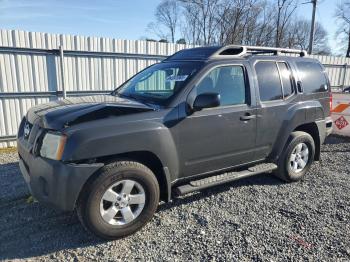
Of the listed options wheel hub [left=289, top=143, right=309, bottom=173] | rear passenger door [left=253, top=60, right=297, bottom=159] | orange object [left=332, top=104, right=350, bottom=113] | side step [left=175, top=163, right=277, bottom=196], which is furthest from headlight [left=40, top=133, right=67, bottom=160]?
orange object [left=332, top=104, right=350, bottom=113]

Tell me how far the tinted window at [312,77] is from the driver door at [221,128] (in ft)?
4.63

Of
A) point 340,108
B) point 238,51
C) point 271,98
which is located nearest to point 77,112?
point 238,51

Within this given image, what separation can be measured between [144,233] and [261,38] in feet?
91.9

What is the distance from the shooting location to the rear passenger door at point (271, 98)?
13.7ft

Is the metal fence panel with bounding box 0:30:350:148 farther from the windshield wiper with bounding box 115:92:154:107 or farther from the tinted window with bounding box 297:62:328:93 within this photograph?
the tinted window with bounding box 297:62:328:93

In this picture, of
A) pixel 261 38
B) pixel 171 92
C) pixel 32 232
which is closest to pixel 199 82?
pixel 171 92

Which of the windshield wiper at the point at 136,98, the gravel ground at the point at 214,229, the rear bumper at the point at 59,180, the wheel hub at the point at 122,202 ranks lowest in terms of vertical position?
the gravel ground at the point at 214,229

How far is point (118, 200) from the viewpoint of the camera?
10.3 ft

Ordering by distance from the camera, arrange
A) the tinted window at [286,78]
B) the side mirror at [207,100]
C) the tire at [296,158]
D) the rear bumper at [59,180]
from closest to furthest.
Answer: the rear bumper at [59,180], the side mirror at [207,100], the tinted window at [286,78], the tire at [296,158]

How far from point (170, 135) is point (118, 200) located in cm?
92

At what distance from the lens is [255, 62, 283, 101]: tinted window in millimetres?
4221

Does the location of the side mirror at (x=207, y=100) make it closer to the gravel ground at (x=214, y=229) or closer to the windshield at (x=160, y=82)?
the windshield at (x=160, y=82)

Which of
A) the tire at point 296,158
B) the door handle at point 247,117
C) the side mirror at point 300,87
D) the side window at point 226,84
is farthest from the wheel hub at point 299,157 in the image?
the side window at point 226,84

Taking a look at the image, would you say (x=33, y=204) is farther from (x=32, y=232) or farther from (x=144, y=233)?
(x=144, y=233)
